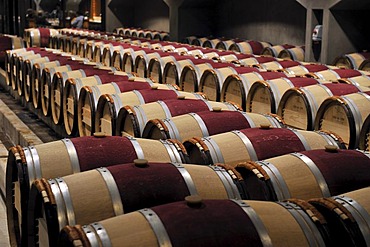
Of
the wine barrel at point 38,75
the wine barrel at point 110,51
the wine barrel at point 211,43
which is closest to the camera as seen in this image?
the wine barrel at point 38,75

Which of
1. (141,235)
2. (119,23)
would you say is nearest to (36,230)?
(141,235)

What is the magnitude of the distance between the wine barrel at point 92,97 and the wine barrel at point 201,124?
1.48 meters

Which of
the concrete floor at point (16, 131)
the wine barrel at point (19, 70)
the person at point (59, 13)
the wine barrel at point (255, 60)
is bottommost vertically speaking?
the concrete floor at point (16, 131)

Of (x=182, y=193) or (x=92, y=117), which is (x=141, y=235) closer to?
(x=182, y=193)

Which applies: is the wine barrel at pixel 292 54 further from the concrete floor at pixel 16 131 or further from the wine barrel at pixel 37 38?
the wine barrel at pixel 37 38

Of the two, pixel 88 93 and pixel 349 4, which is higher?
pixel 349 4

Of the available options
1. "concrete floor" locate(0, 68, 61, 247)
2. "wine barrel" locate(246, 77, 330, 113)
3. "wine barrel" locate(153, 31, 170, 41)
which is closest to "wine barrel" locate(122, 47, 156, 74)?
"concrete floor" locate(0, 68, 61, 247)

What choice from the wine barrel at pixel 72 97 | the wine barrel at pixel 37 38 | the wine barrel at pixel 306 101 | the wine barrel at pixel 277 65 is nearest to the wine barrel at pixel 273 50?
the wine barrel at pixel 277 65

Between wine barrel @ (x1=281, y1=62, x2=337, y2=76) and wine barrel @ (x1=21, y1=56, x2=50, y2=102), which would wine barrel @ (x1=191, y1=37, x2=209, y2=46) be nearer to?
wine barrel @ (x1=21, y1=56, x2=50, y2=102)

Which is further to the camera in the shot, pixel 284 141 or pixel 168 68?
pixel 168 68

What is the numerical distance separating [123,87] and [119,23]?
57.0 ft

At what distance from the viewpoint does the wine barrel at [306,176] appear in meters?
3.15

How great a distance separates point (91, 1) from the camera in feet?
103

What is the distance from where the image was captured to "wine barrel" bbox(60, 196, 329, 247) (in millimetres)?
2309
